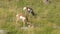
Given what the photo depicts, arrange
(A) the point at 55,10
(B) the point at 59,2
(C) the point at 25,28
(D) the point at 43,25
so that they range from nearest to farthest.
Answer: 1. (C) the point at 25,28
2. (D) the point at 43,25
3. (A) the point at 55,10
4. (B) the point at 59,2

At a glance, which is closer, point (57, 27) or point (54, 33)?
point (54, 33)

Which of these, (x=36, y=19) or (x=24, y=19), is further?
(x=36, y=19)

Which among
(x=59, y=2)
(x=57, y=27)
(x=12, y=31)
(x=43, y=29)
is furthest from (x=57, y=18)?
(x=59, y=2)

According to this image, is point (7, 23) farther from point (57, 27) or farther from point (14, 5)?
point (14, 5)

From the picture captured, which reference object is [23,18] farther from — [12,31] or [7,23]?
[12,31]

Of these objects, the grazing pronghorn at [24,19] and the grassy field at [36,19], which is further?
the grazing pronghorn at [24,19]

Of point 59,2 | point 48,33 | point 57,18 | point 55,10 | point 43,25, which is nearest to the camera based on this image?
point 48,33

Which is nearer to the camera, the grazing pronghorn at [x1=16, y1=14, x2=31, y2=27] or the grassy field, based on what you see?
the grassy field

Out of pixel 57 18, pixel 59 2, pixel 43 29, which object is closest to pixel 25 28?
pixel 43 29

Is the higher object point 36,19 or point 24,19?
point 24,19
